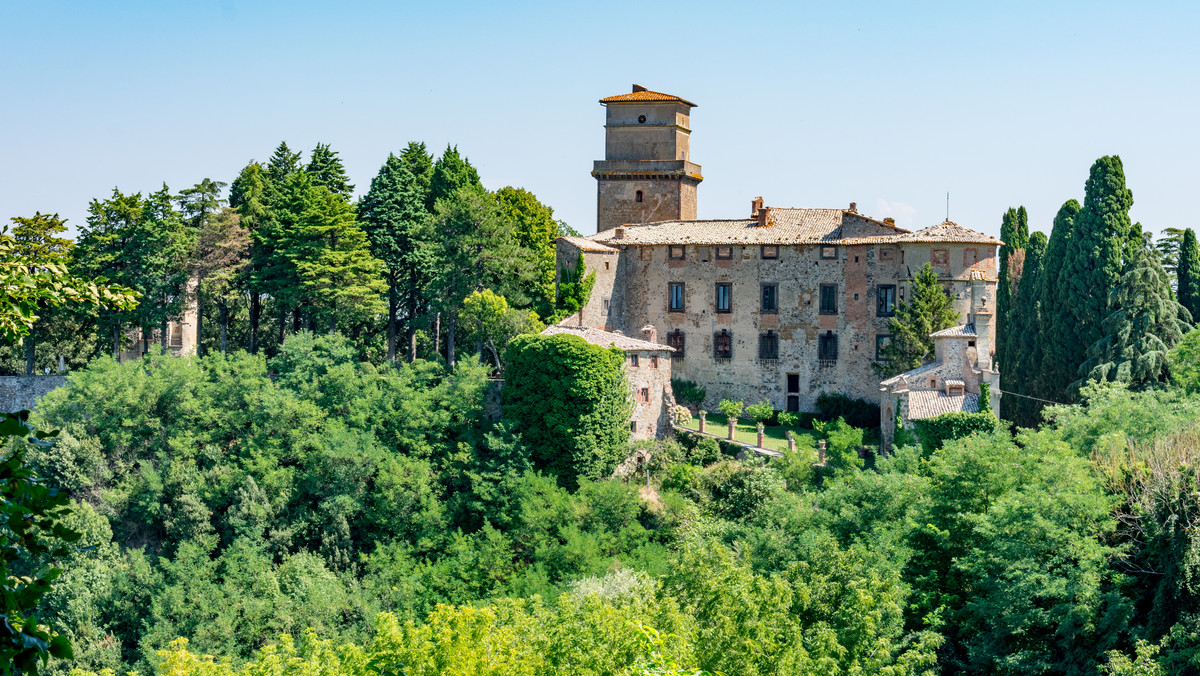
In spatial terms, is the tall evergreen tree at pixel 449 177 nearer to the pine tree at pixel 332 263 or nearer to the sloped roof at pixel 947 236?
the pine tree at pixel 332 263

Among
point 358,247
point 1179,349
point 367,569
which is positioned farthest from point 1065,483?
point 358,247

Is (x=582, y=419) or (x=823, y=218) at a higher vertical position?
(x=823, y=218)

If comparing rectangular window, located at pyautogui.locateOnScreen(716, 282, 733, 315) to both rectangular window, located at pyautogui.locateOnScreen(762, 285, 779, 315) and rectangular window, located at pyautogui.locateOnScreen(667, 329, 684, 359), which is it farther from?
rectangular window, located at pyautogui.locateOnScreen(667, 329, 684, 359)

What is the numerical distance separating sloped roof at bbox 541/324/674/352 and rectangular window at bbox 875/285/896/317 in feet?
29.5

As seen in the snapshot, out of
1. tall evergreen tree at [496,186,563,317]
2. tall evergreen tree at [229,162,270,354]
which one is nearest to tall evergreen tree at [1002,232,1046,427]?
tall evergreen tree at [496,186,563,317]

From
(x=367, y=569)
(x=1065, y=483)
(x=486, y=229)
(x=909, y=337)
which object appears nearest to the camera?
(x=1065, y=483)

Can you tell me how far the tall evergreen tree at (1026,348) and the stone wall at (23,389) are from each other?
123 ft

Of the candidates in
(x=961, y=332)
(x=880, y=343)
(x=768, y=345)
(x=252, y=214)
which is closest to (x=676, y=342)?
(x=768, y=345)

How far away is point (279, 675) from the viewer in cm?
2631

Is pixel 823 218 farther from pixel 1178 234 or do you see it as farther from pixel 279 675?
pixel 279 675

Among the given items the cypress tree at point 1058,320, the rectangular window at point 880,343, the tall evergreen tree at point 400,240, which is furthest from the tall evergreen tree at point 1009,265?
the tall evergreen tree at point 400,240

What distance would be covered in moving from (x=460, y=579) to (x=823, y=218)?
21.8 meters

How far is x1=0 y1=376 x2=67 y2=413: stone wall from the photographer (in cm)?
4925

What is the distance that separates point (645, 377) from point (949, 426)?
11195 millimetres
